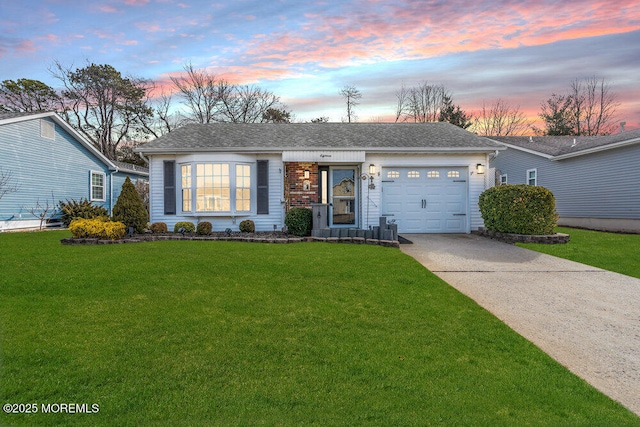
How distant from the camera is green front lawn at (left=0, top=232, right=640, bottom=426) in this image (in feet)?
7.75

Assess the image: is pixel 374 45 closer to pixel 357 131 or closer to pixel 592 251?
pixel 357 131

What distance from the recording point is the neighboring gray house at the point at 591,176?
13.6 m

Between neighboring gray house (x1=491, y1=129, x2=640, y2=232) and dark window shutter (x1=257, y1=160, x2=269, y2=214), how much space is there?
11.0 m

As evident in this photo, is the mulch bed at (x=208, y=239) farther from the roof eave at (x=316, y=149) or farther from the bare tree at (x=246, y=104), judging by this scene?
the bare tree at (x=246, y=104)

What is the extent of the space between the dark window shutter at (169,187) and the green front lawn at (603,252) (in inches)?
431

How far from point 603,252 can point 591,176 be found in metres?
8.96

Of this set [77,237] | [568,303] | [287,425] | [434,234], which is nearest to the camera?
[287,425]

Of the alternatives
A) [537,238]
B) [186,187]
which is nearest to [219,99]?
[186,187]

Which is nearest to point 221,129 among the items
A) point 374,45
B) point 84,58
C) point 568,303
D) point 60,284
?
point 374,45

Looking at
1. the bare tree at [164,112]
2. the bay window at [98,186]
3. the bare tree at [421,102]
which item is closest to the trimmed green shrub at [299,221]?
the bay window at [98,186]

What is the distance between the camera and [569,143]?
2050 centimetres

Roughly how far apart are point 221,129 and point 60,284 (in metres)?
10.1

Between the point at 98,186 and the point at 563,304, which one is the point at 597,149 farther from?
the point at 98,186

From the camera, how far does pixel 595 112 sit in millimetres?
33094
